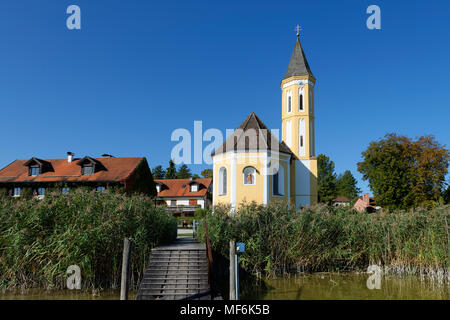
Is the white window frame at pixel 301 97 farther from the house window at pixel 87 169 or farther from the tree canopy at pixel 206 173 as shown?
the tree canopy at pixel 206 173

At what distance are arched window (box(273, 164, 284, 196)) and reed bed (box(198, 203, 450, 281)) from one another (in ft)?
29.1

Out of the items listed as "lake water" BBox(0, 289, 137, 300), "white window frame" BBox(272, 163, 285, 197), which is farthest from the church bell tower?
"lake water" BBox(0, 289, 137, 300)

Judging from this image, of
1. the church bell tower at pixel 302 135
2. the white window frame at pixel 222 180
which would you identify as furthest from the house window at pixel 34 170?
the church bell tower at pixel 302 135

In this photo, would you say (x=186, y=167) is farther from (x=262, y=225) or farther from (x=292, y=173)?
(x=262, y=225)

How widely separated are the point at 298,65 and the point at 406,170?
13.9 meters

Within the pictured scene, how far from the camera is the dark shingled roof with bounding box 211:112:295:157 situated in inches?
891

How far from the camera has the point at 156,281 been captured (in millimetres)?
9328

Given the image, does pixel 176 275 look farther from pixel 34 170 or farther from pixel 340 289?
pixel 34 170

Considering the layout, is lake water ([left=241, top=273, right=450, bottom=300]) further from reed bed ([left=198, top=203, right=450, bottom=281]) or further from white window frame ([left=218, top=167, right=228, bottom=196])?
white window frame ([left=218, top=167, right=228, bottom=196])

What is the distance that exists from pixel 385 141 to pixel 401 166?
2873mm

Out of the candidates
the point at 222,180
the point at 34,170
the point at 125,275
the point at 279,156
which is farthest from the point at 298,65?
the point at 34,170
